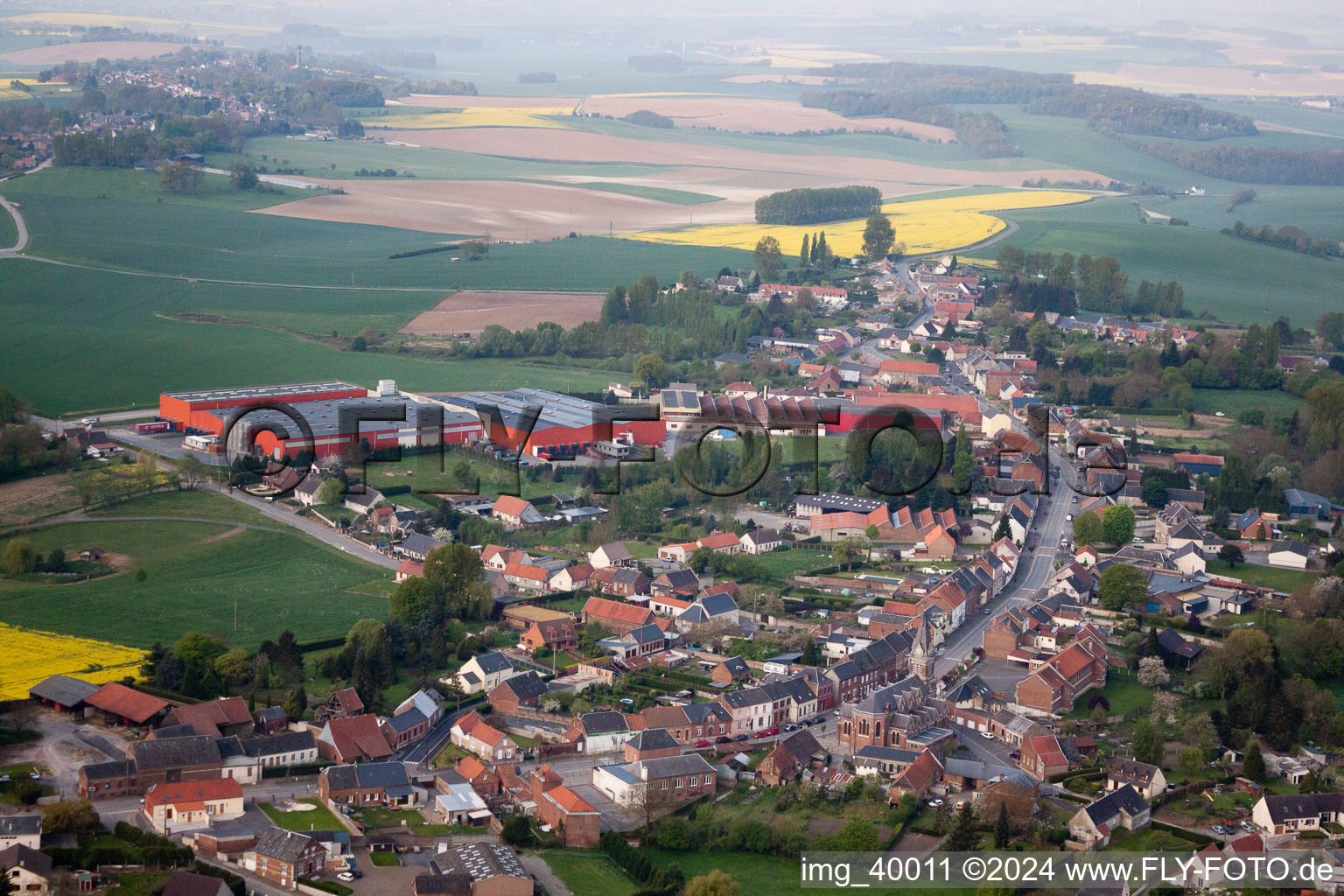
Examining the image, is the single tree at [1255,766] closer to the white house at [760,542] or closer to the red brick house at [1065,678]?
the red brick house at [1065,678]

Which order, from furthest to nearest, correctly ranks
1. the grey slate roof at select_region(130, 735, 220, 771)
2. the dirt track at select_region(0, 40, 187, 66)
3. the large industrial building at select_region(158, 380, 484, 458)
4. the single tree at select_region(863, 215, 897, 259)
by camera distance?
the dirt track at select_region(0, 40, 187, 66)
the single tree at select_region(863, 215, 897, 259)
the large industrial building at select_region(158, 380, 484, 458)
the grey slate roof at select_region(130, 735, 220, 771)

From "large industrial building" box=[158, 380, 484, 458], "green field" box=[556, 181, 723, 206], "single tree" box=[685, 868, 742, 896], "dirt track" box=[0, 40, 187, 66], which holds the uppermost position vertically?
"dirt track" box=[0, 40, 187, 66]

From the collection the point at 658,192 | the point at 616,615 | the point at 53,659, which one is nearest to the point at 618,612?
the point at 616,615

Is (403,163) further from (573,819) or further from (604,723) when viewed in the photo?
(573,819)

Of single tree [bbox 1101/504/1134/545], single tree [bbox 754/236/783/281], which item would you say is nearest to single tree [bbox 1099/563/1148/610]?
single tree [bbox 1101/504/1134/545]

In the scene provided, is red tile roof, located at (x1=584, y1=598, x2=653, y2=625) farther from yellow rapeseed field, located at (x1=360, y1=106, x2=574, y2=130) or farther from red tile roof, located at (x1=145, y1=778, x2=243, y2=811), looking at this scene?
yellow rapeseed field, located at (x1=360, y1=106, x2=574, y2=130)

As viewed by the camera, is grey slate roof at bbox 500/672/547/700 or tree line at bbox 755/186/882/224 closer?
grey slate roof at bbox 500/672/547/700

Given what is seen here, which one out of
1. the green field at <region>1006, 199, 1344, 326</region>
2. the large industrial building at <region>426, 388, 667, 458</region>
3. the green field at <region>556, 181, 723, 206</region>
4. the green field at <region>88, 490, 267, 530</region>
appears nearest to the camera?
the green field at <region>88, 490, 267, 530</region>
